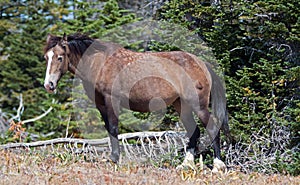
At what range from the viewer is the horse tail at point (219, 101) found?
22.5ft

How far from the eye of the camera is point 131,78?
21.1ft

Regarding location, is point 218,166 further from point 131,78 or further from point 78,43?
point 78,43

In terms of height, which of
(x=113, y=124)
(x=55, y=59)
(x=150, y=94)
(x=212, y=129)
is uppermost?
(x=55, y=59)

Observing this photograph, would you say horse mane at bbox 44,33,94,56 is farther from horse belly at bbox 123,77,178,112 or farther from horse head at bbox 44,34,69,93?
horse belly at bbox 123,77,178,112

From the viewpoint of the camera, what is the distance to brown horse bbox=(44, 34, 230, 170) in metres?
6.27

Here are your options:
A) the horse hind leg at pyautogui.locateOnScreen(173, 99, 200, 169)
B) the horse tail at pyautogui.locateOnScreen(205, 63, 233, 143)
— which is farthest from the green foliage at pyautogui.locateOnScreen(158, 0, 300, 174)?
the horse hind leg at pyautogui.locateOnScreen(173, 99, 200, 169)

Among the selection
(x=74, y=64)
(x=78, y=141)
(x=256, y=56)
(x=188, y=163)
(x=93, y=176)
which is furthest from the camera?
(x=78, y=141)

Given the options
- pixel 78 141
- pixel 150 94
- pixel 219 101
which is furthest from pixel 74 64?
pixel 219 101

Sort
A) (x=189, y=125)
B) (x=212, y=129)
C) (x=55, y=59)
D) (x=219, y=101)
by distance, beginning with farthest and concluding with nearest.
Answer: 1. (x=189, y=125)
2. (x=219, y=101)
3. (x=212, y=129)
4. (x=55, y=59)

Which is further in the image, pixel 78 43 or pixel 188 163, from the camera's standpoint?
pixel 188 163

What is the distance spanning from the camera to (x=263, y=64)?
7086 millimetres

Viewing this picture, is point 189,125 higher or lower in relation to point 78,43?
lower

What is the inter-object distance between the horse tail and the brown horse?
0.02 meters

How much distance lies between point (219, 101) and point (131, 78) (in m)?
1.50
